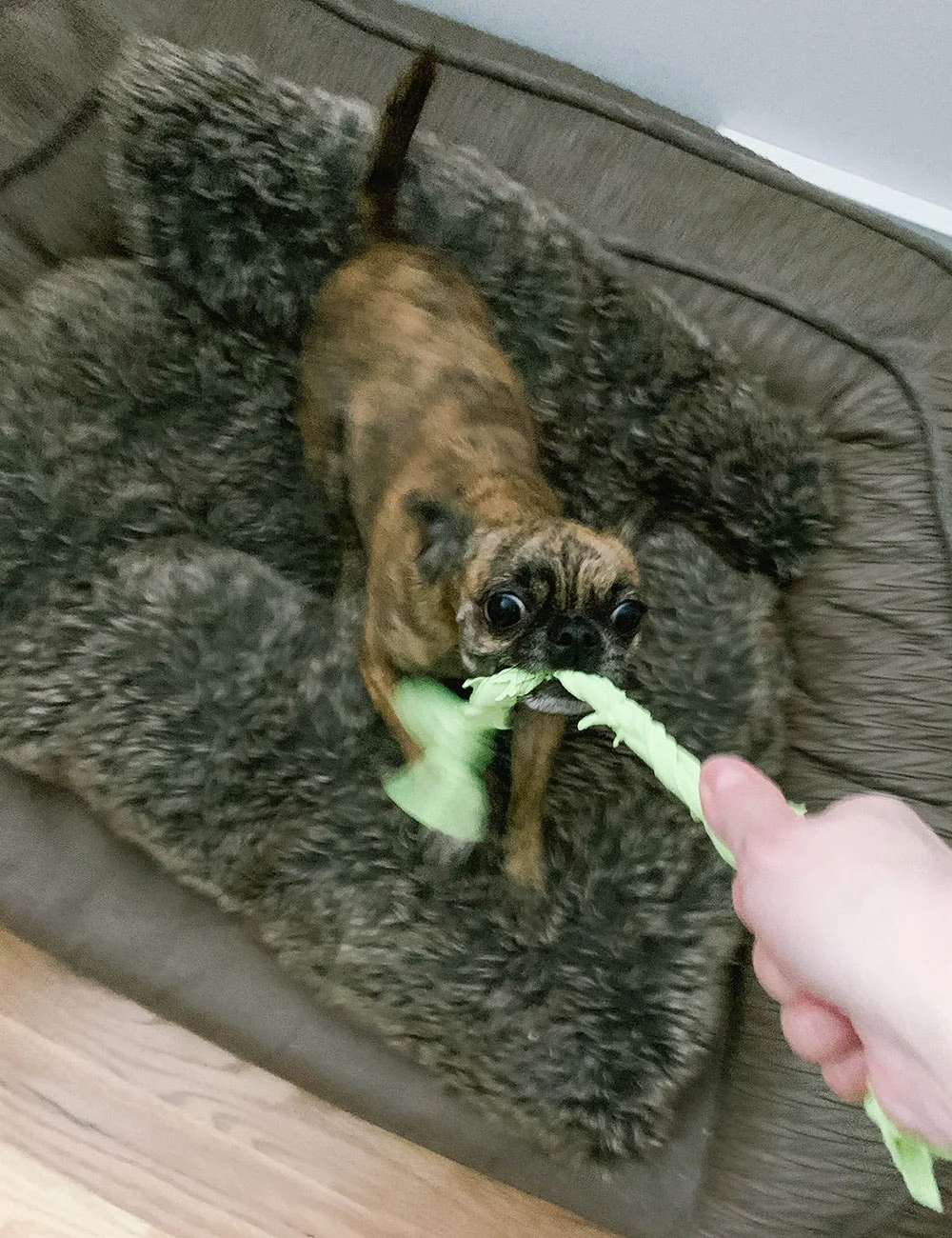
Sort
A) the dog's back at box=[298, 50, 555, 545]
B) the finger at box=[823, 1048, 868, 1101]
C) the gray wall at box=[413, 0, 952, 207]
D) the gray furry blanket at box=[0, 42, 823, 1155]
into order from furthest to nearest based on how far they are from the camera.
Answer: the gray wall at box=[413, 0, 952, 207] < the dog's back at box=[298, 50, 555, 545] < the gray furry blanket at box=[0, 42, 823, 1155] < the finger at box=[823, 1048, 868, 1101]

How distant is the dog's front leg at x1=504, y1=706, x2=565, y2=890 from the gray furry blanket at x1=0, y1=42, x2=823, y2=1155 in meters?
0.03

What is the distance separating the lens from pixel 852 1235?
1037mm

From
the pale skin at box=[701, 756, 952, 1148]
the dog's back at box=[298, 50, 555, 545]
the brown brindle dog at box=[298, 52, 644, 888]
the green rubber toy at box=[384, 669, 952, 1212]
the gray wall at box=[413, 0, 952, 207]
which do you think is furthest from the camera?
the gray wall at box=[413, 0, 952, 207]

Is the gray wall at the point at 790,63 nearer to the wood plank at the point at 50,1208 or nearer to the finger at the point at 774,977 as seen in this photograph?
the finger at the point at 774,977

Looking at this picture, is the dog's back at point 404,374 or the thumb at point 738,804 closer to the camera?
the thumb at point 738,804

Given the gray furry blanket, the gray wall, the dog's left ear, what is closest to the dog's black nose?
the dog's left ear

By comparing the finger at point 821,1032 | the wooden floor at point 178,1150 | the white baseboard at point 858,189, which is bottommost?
the wooden floor at point 178,1150

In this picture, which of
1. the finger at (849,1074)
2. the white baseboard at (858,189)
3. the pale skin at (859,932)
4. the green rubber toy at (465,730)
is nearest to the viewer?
the pale skin at (859,932)

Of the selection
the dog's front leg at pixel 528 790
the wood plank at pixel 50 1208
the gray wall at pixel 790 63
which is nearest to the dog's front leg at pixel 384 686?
the dog's front leg at pixel 528 790

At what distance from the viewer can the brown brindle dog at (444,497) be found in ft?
3.22

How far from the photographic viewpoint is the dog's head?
0.96 metres

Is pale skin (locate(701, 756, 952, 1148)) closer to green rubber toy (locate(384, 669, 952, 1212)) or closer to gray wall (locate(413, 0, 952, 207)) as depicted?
green rubber toy (locate(384, 669, 952, 1212))

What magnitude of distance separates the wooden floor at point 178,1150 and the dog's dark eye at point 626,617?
70cm

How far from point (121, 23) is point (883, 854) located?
58.2 inches
